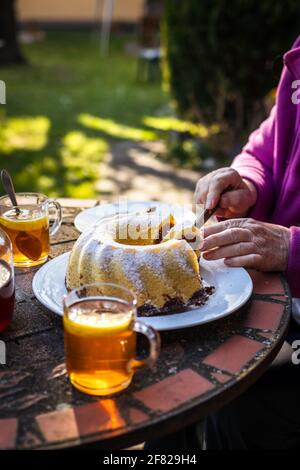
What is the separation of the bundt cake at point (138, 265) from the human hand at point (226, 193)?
50 cm

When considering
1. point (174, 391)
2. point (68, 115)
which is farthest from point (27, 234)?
point (68, 115)

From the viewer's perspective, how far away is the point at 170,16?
238 inches

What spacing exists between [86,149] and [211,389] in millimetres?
6291

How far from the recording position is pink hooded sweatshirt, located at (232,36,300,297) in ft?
7.06

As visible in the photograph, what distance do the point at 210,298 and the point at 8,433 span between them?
0.62 m

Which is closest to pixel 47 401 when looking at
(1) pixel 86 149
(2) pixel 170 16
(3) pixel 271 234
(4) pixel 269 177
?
(3) pixel 271 234

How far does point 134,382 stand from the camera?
121 cm

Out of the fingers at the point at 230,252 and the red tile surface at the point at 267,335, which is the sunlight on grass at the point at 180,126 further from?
the red tile surface at the point at 267,335

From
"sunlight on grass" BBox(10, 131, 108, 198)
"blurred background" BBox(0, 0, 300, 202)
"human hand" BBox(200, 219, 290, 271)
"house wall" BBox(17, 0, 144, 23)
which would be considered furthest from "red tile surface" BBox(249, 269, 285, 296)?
"house wall" BBox(17, 0, 144, 23)

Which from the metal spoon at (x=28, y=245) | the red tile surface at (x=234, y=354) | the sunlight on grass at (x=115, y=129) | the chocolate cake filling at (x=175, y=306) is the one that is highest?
the chocolate cake filling at (x=175, y=306)

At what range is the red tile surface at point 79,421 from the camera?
1.07 meters

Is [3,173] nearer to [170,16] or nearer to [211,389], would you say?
[211,389]

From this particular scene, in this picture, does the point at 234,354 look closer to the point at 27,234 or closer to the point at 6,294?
the point at 6,294

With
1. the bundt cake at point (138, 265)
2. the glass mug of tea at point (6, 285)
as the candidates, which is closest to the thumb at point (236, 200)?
the bundt cake at point (138, 265)
